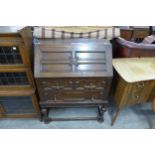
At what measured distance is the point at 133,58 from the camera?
→ 5.09 ft

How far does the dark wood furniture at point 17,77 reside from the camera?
3.86 feet

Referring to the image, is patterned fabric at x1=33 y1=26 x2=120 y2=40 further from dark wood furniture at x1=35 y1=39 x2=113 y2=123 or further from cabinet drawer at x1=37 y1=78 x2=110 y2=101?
cabinet drawer at x1=37 y1=78 x2=110 y2=101

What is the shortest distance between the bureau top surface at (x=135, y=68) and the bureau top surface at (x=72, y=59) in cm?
14

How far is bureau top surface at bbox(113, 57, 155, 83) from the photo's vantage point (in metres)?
1.29

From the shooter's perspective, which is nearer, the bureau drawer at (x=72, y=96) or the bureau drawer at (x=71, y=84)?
the bureau drawer at (x=71, y=84)

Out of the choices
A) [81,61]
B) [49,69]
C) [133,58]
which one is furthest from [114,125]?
[49,69]

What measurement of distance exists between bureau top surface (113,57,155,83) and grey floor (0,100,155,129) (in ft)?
2.43

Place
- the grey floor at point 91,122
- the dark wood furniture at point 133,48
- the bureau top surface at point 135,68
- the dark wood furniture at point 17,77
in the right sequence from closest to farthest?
1. the dark wood furniture at point 17,77
2. the bureau top surface at point 135,68
3. the dark wood furniture at point 133,48
4. the grey floor at point 91,122

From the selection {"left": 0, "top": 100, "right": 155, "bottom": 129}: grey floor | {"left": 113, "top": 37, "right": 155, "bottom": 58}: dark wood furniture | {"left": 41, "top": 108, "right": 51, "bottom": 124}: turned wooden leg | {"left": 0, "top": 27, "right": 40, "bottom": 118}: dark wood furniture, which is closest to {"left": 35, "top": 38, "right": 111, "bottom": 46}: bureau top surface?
{"left": 0, "top": 27, "right": 40, "bottom": 118}: dark wood furniture

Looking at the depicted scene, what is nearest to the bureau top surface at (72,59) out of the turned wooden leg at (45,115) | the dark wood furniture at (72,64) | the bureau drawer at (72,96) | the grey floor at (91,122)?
the dark wood furniture at (72,64)

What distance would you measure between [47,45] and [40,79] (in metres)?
0.30

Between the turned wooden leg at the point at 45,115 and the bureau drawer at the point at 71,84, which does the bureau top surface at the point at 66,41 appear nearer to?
the bureau drawer at the point at 71,84

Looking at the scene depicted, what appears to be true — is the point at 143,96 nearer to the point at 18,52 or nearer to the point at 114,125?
the point at 114,125

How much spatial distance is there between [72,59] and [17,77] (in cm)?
55
